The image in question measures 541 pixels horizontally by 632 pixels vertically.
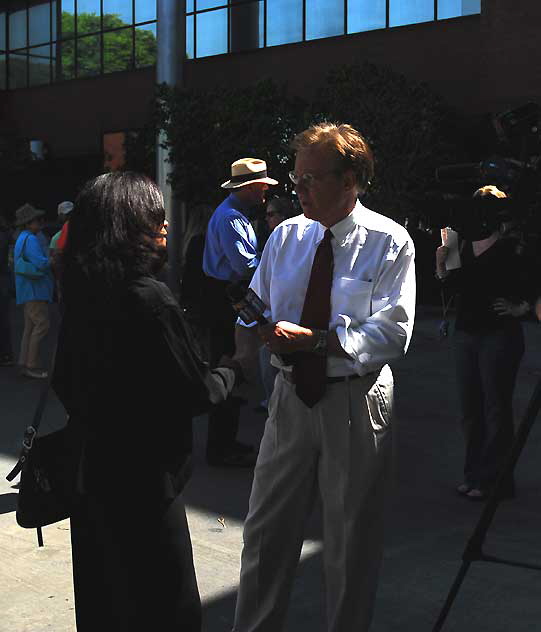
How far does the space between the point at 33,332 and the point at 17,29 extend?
24.1 m

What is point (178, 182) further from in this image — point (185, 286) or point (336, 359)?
point (336, 359)

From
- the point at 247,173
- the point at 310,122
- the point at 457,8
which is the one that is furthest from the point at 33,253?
the point at 457,8

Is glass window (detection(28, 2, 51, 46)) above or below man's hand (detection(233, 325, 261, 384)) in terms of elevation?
above

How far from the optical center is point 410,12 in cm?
2197

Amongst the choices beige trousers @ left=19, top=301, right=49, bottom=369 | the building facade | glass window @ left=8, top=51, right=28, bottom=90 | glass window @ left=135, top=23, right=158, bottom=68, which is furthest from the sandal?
glass window @ left=8, top=51, right=28, bottom=90

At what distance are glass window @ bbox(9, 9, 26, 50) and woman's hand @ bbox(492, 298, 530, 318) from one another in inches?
1146

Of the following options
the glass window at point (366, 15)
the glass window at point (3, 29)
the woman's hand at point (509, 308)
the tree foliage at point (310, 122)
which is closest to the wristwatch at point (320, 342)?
the woman's hand at point (509, 308)

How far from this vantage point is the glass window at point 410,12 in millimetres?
21625

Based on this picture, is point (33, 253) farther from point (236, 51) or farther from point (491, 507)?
point (236, 51)

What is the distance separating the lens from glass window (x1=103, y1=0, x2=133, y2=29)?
28953mm

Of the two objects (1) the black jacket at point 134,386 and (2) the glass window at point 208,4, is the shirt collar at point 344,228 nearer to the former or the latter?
(1) the black jacket at point 134,386

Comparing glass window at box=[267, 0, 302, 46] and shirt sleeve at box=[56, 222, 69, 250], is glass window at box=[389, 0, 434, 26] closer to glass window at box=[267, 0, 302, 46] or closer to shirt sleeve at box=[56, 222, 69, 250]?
glass window at box=[267, 0, 302, 46]

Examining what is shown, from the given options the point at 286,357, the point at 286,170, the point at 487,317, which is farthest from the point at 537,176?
the point at 286,170

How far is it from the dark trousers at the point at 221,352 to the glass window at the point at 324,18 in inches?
698
